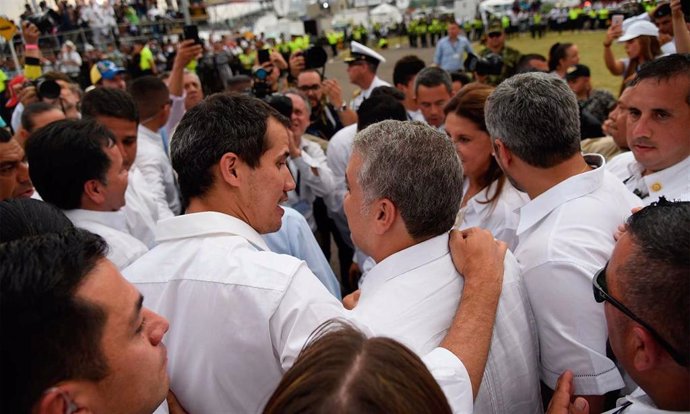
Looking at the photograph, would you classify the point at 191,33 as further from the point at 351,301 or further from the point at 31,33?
the point at 351,301

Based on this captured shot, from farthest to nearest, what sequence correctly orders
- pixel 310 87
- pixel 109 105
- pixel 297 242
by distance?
1. pixel 310 87
2. pixel 109 105
3. pixel 297 242

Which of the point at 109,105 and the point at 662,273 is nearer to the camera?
the point at 662,273

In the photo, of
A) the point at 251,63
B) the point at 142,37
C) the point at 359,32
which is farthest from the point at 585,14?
the point at 142,37

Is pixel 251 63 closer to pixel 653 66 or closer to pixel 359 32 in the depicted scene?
pixel 359 32

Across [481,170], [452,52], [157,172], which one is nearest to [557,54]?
[452,52]

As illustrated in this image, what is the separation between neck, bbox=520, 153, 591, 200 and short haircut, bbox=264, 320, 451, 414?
1285mm

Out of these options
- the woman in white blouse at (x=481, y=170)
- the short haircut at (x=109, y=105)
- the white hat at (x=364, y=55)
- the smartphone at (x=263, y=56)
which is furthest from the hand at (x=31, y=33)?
the woman in white blouse at (x=481, y=170)

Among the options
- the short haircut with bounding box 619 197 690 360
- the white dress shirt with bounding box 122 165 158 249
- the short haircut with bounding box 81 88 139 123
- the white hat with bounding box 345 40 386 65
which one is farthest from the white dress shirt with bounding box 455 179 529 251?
the white hat with bounding box 345 40 386 65

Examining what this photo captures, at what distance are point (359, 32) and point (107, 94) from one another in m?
34.9

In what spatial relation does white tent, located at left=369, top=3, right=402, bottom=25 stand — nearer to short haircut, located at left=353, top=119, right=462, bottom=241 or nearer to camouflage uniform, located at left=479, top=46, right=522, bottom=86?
camouflage uniform, located at left=479, top=46, right=522, bottom=86

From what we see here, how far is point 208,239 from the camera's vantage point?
1.75 metres

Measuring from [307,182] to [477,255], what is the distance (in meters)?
2.65

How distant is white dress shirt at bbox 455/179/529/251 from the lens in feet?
8.98

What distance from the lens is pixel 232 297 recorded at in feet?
5.20
